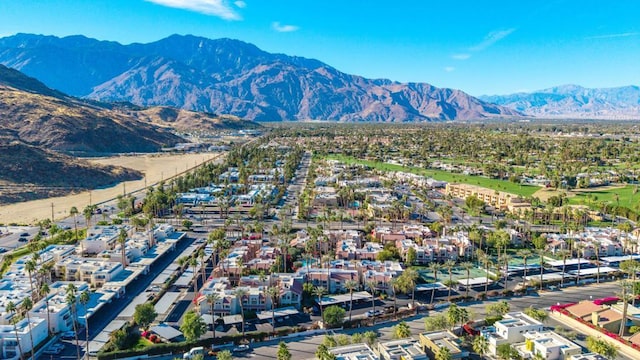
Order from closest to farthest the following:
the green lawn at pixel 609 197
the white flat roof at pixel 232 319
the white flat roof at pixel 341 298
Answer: the white flat roof at pixel 232 319
the white flat roof at pixel 341 298
the green lawn at pixel 609 197

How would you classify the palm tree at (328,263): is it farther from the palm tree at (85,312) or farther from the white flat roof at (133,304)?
the palm tree at (85,312)

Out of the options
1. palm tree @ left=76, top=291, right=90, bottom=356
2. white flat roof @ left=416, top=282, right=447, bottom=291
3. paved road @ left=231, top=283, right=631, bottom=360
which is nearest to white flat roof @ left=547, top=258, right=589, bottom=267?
paved road @ left=231, top=283, right=631, bottom=360

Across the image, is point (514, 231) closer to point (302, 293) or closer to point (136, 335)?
point (302, 293)

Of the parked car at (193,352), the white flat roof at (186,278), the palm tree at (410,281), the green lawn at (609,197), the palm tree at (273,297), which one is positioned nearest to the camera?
the parked car at (193,352)

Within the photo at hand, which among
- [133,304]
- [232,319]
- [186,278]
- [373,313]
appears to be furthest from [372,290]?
[133,304]

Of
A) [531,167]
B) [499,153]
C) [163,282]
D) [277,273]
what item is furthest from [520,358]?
[499,153]

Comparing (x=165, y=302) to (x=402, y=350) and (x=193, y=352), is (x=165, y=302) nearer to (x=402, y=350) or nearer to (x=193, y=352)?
Result: (x=193, y=352)

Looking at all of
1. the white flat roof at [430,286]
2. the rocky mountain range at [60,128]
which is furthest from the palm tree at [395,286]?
the rocky mountain range at [60,128]

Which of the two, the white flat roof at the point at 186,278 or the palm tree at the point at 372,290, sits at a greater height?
the palm tree at the point at 372,290
